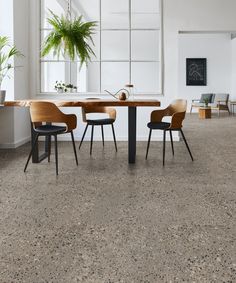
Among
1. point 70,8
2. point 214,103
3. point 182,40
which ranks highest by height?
point 182,40

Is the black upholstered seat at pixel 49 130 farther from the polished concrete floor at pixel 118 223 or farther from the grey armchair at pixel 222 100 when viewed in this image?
the grey armchair at pixel 222 100

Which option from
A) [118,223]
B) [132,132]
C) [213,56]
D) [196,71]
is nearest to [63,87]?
[132,132]

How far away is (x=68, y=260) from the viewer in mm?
1910

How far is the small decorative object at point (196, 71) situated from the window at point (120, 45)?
9.55 m

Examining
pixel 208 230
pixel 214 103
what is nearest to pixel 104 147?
pixel 208 230

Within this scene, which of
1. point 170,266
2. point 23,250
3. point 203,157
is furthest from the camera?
point 203,157

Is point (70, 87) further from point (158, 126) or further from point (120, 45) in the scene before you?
point (158, 126)

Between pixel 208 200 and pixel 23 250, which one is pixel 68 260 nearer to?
pixel 23 250

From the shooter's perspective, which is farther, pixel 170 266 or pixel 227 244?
pixel 227 244

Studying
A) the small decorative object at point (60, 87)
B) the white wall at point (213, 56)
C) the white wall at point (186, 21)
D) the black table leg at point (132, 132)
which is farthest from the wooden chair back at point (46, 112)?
the white wall at point (213, 56)

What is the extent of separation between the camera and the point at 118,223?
96.6 inches

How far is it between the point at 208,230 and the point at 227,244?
9.0 inches

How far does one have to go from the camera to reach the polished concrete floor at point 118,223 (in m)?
1.81

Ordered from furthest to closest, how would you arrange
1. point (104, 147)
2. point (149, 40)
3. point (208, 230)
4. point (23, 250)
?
point (149, 40)
point (104, 147)
point (208, 230)
point (23, 250)
